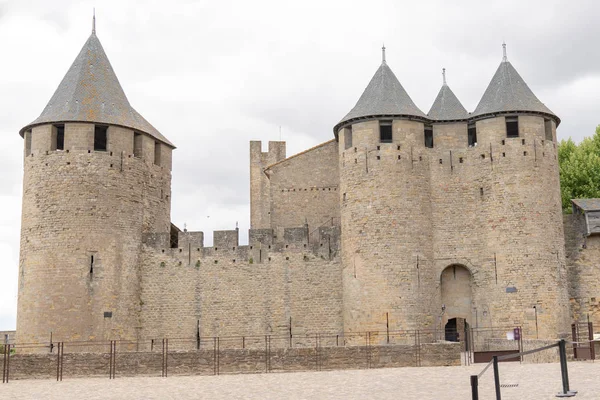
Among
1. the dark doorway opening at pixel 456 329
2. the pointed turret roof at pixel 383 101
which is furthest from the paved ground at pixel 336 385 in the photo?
the pointed turret roof at pixel 383 101

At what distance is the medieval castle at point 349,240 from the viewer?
79.5 ft

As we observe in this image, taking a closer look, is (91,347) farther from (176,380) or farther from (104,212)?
(176,380)

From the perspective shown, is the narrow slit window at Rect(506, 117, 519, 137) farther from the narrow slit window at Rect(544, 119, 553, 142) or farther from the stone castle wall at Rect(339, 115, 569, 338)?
the narrow slit window at Rect(544, 119, 553, 142)

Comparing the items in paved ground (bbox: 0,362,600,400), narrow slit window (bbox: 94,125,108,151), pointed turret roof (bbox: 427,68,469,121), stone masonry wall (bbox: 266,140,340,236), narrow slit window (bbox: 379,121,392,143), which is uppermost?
pointed turret roof (bbox: 427,68,469,121)

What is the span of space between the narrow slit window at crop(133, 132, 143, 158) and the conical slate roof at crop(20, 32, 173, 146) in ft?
1.03

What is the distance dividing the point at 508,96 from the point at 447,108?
6.68ft

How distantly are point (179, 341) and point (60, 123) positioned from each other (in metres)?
8.11

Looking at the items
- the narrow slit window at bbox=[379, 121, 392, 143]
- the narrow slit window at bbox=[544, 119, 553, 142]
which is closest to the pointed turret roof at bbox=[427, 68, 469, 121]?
the narrow slit window at bbox=[379, 121, 392, 143]

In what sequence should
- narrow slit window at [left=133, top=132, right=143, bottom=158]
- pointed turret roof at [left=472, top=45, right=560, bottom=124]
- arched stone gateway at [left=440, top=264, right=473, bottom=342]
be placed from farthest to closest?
1. narrow slit window at [left=133, top=132, right=143, bottom=158]
2. pointed turret roof at [left=472, top=45, right=560, bottom=124]
3. arched stone gateway at [left=440, top=264, right=473, bottom=342]

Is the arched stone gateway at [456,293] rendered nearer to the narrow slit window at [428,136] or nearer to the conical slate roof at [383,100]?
the narrow slit window at [428,136]

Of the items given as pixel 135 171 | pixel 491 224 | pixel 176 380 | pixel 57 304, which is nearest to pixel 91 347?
pixel 57 304

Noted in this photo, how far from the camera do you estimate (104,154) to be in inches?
1015

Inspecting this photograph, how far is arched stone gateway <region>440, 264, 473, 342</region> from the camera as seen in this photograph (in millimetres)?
24922

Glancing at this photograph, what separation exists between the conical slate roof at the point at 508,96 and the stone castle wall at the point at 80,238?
1184cm
